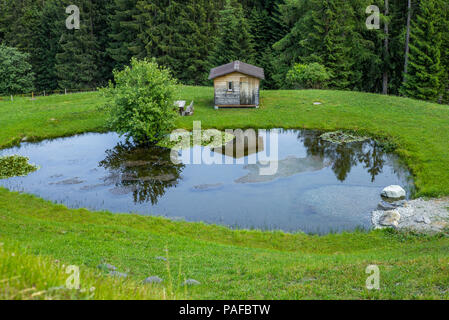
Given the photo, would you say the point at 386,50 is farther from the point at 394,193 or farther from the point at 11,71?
the point at 11,71

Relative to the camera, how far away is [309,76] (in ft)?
164

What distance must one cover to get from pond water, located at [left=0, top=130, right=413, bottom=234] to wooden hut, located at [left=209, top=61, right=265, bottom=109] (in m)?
9.37

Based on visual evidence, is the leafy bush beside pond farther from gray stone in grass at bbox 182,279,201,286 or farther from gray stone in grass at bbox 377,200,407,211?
gray stone in grass at bbox 377,200,407,211

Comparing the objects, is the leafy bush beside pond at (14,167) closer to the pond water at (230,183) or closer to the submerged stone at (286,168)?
the pond water at (230,183)

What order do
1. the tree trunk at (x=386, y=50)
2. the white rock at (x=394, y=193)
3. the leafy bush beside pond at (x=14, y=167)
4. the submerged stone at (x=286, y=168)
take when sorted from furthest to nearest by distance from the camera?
the tree trunk at (x=386, y=50), the leafy bush beside pond at (x=14, y=167), the submerged stone at (x=286, y=168), the white rock at (x=394, y=193)

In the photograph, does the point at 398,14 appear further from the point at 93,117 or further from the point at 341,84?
the point at 93,117

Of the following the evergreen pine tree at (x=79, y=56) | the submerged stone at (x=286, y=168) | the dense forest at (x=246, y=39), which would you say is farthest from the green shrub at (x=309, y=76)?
the evergreen pine tree at (x=79, y=56)

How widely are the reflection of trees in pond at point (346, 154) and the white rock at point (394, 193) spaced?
2468 millimetres

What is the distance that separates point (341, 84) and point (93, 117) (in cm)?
3393

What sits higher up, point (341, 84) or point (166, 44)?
point (166, 44)

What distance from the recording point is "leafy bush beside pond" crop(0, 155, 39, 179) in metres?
26.1

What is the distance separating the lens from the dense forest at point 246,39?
51.5 m

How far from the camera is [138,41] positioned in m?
69.1
